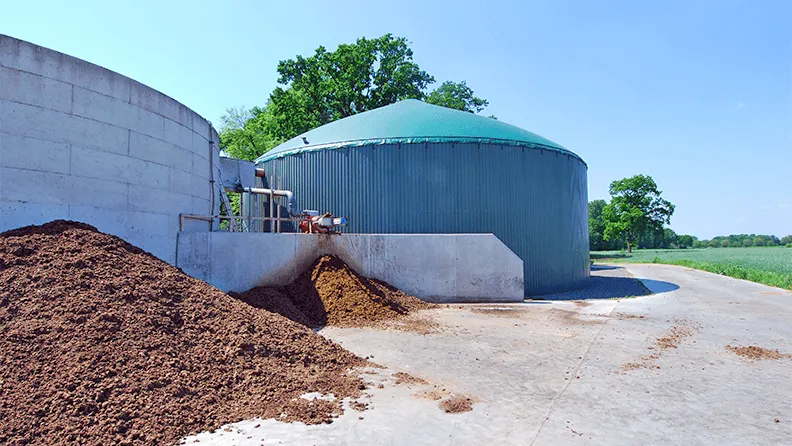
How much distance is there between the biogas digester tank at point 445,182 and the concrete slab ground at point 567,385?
15.5 ft

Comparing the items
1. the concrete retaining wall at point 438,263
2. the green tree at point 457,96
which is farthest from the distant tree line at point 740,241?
the concrete retaining wall at point 438,263

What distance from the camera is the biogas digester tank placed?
47.1 ft

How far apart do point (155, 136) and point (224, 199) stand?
4.23m

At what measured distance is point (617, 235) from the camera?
63312mm

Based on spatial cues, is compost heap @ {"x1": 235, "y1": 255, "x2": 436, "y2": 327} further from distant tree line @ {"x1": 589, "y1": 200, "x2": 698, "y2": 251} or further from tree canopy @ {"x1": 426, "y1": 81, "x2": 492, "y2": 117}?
distant tree line @ {"x1": 589, "y1": 200, "x2": 698, "y2": 251}

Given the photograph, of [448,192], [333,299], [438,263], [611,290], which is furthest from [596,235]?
[333,299]

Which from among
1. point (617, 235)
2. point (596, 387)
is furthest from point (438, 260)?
point (617, 235)

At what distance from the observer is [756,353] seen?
23.2 feet

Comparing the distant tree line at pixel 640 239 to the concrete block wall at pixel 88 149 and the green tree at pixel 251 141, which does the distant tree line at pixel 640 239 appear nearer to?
the green tree at pixel 251 141

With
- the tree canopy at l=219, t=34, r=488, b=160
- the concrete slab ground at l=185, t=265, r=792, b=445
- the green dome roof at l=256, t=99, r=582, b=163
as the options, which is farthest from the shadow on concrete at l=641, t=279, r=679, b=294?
the tree canopy at l=219, t=34, r=488, b=160

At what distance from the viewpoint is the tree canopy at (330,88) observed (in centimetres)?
3156

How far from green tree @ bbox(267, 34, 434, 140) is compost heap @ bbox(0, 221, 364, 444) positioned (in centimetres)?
2620

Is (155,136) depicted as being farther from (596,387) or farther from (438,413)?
(596,387)

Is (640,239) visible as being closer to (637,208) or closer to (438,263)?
(637,208)
